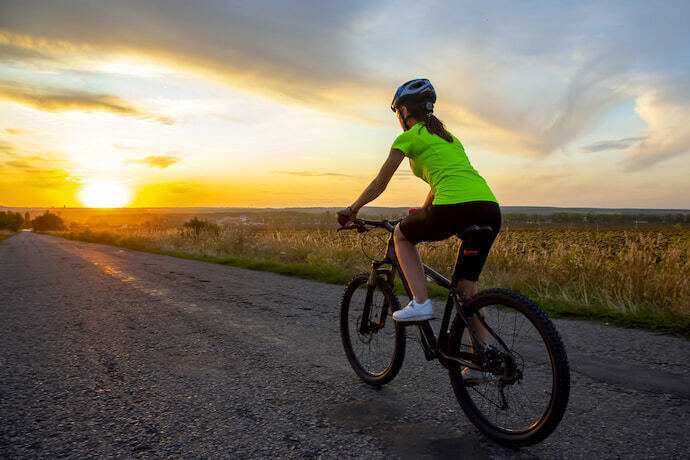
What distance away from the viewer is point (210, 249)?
20656 mm

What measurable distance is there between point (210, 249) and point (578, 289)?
655 inches

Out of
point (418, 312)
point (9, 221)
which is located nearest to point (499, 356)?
point (418, 312)

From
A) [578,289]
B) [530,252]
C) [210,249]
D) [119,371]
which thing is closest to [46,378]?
[119,371]

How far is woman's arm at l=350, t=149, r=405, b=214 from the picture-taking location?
3006 mm

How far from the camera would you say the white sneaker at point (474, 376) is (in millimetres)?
2775

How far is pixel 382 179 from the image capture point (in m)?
3.08

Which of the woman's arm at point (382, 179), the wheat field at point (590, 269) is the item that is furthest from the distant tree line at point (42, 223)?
the woman's arm at point (382, 179)

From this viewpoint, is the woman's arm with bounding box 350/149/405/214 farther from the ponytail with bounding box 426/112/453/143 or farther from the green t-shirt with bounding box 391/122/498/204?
the ponytail with bounding box 426/112/453/143

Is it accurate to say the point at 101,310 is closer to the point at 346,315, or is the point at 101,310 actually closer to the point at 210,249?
the point at 346,315

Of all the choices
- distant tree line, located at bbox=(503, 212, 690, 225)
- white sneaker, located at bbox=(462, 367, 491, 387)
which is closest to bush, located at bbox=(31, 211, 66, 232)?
distant tree line, located at bbox=(503, 212, 690, 225)

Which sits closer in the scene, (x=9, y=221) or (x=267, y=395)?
(x=267, y=395)

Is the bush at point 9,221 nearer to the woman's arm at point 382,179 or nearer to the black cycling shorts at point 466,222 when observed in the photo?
the woman's arm at point 382,179

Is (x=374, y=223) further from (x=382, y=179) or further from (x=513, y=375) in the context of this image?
(x=513, y=375)

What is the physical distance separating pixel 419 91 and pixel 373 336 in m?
2.02
